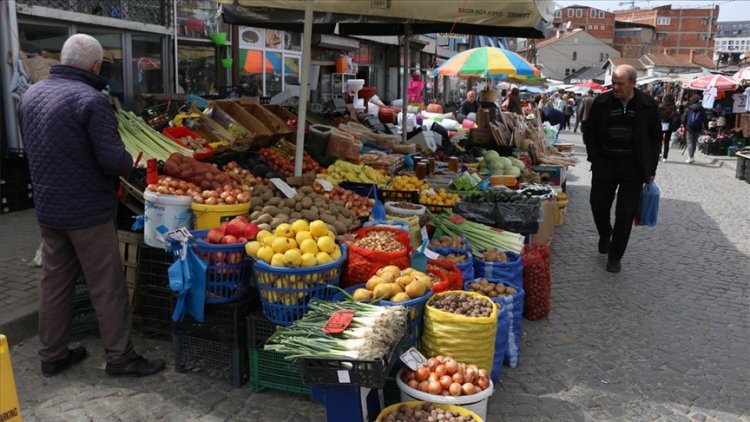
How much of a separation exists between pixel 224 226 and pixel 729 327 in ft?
14.4

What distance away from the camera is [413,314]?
12.5ft

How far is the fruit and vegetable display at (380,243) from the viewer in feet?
14.4

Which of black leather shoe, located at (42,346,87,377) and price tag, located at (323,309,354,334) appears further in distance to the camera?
black leather shoe, located at (42,346,87,377)

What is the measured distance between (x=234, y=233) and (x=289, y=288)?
2.07 feet

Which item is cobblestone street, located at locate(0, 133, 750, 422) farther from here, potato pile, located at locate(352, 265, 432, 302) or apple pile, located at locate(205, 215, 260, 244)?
apple pile, located at locate(205, 215, 260, 244)

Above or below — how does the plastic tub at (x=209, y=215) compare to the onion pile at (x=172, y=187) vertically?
below

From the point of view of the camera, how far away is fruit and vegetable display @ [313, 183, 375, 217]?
5684 mm

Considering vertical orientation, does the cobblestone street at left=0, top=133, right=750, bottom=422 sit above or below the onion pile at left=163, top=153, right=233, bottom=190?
below

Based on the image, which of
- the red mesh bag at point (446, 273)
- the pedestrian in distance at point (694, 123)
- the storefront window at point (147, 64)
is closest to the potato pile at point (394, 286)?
the red mesh bag at point (446, 273)

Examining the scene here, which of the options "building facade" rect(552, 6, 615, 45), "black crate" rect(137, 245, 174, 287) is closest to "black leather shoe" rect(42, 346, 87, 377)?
"black crate" rect(137, 245, 174, 287)

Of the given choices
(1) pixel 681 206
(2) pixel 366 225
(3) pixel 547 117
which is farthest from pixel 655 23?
(2) pixel 366 225

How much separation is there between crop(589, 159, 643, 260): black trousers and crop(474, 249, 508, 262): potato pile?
7.15ft

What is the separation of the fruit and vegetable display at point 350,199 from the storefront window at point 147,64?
6.51 m

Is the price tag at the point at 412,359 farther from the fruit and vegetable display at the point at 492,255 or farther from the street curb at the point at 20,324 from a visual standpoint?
the street curb at the point at 20,324
